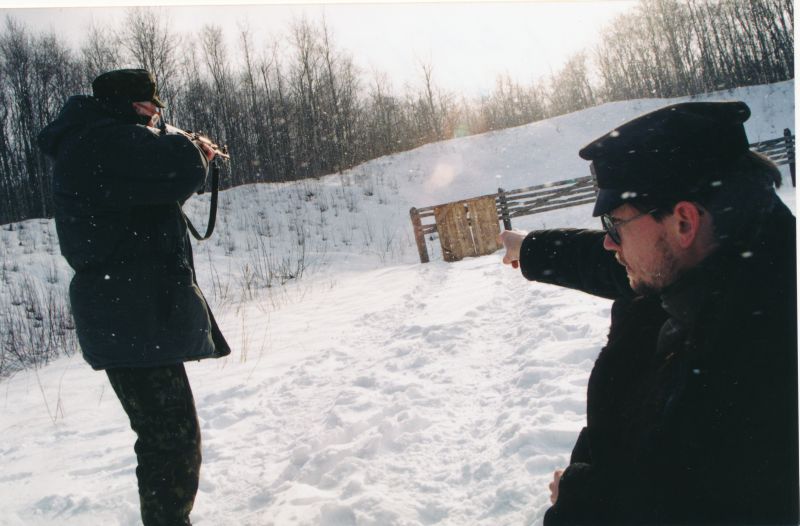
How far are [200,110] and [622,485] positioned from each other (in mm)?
9262

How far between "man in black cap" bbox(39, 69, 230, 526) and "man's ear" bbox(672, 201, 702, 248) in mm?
1524

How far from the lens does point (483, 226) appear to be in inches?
415

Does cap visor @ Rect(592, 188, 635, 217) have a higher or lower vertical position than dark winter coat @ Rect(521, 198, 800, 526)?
higher

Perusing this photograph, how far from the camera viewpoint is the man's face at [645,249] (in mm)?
993

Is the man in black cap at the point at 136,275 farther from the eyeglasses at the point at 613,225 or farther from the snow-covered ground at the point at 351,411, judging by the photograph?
the eyeglasses at the point at 613,225

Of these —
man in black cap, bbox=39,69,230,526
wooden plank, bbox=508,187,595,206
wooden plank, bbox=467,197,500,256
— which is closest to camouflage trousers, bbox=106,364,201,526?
man in black cap, bbox=39,69,230,526

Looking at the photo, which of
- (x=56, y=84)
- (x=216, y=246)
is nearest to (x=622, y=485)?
(x=56, y=84)

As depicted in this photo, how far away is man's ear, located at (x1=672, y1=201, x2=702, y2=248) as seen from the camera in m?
0.94

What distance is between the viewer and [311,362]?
4141 mm

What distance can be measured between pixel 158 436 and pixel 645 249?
5.27ft

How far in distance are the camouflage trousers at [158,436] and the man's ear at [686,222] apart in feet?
4.97

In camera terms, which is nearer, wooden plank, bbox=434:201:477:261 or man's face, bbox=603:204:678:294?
man's face, bbox=603:204:678:294

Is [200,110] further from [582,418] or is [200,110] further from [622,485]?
[622,485]

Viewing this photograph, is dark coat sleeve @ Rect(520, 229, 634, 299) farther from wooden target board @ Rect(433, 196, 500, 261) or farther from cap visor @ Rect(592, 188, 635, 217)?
wooden target board @ Rect(433, 196, 500, 261)
